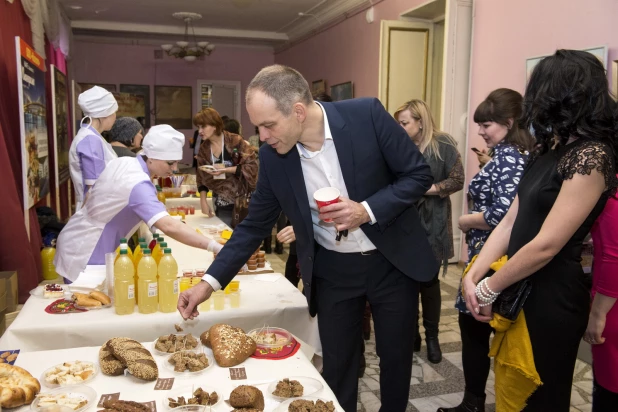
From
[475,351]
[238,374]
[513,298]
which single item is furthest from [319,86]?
[238,374]

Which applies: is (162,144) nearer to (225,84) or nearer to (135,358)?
(135,358)

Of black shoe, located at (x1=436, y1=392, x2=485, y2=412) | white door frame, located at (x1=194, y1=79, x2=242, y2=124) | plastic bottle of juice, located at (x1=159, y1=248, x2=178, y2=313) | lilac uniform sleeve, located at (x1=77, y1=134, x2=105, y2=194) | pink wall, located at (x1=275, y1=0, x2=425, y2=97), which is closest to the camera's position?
plastic bottle of juice, located at (x1=159, y1=248, x2=178, y2=313)

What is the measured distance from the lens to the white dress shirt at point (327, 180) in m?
1.81

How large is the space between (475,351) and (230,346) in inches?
49.5

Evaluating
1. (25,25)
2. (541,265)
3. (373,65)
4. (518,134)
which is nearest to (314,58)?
(373,65)

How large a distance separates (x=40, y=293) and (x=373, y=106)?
1557 millimetres

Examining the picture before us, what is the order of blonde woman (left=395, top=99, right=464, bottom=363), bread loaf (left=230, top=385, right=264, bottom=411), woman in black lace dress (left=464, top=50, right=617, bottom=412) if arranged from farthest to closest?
blonde woman (left=395, top=99, right=464, bottom=363) → woman in black lace dress (left=464, top=50, right=617, bottom=412) → bread loaf (left=230, top=385, right=264, bottom=411)

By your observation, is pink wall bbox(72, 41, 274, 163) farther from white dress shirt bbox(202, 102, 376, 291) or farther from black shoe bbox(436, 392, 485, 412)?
white dress shirt bbox(202, 102, 376, 291)

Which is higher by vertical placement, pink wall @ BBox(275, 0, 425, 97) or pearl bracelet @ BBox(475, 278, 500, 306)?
pink wall @ BBox(275, 0, 425, 97)

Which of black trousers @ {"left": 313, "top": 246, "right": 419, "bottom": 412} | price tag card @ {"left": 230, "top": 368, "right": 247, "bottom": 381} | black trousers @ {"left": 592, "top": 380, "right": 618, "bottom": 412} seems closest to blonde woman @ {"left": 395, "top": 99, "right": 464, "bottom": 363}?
black trousers @ {"left": 313, "top": 246, "right": 419, "bottom": 412}

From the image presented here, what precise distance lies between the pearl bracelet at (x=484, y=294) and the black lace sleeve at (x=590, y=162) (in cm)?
42

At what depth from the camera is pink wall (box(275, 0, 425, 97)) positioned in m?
7.09

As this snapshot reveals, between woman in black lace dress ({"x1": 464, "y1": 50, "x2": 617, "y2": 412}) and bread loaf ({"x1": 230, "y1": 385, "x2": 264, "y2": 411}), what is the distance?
0.78m

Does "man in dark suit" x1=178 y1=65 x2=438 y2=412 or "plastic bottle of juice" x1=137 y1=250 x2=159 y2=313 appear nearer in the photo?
"man in dark suit" x1=178 y1=65 x2=438 y2=412
